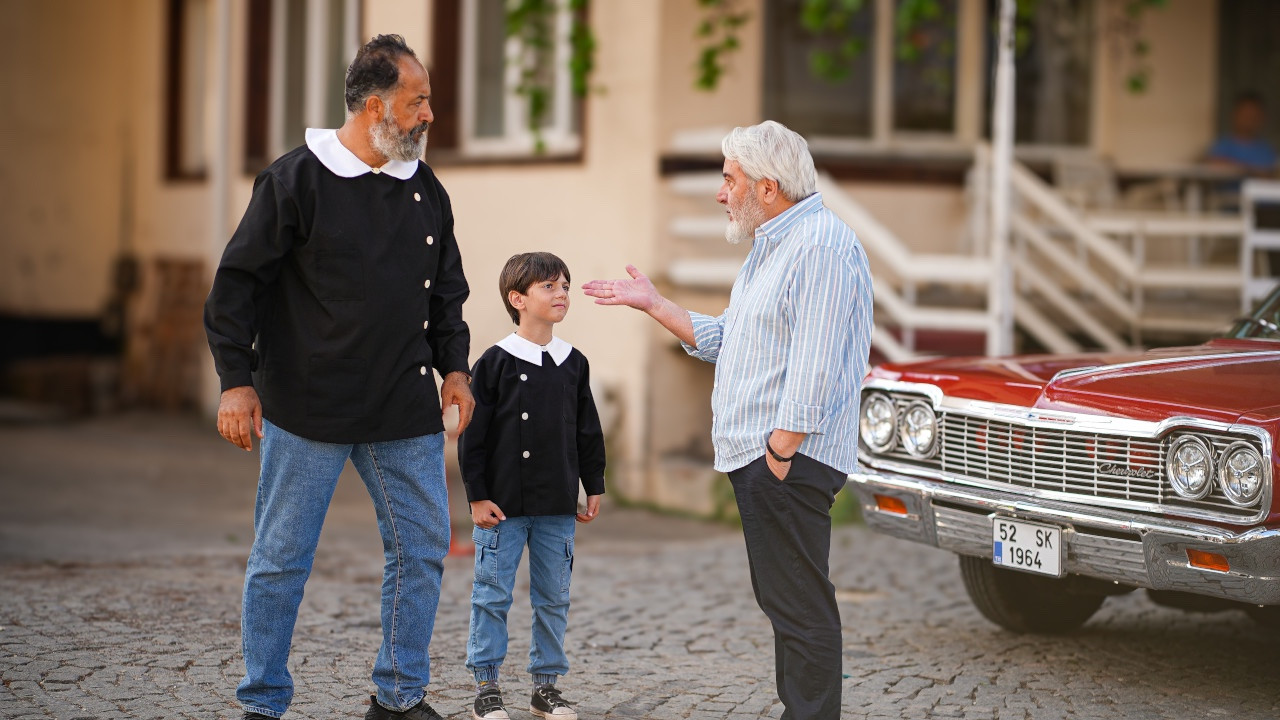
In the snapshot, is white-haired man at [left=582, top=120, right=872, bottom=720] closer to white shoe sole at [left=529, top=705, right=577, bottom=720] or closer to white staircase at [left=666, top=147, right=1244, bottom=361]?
white shoe sole at [left=529, top=705, right=577, bottom=720]

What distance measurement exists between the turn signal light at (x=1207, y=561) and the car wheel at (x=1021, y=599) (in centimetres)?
115

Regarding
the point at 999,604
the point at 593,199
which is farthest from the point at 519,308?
the point at 593,199

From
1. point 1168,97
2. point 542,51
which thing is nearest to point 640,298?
point 542,51

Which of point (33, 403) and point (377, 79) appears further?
point (33, 403)

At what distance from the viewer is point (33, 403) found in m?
16.0

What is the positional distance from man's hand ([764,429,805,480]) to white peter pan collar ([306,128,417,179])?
1.30 m

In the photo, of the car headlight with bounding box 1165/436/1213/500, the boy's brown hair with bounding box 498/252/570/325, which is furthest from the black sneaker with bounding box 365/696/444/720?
the car headlight with bounding box 1165/436/1213/500

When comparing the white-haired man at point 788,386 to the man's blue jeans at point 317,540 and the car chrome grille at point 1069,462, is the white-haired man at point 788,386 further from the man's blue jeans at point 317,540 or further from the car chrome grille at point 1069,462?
the car chrome grille at point 1069,462

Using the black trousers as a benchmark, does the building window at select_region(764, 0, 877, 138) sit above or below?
above

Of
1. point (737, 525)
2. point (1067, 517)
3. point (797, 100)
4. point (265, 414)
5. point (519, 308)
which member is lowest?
point (737, 525)

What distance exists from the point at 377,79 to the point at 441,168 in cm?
783

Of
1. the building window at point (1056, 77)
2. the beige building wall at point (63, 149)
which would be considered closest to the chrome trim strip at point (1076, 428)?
the building window at point (1056, 77)

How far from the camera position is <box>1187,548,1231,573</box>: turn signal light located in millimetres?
4828

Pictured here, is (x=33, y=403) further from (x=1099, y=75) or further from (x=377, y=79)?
(x=377, y=79)
